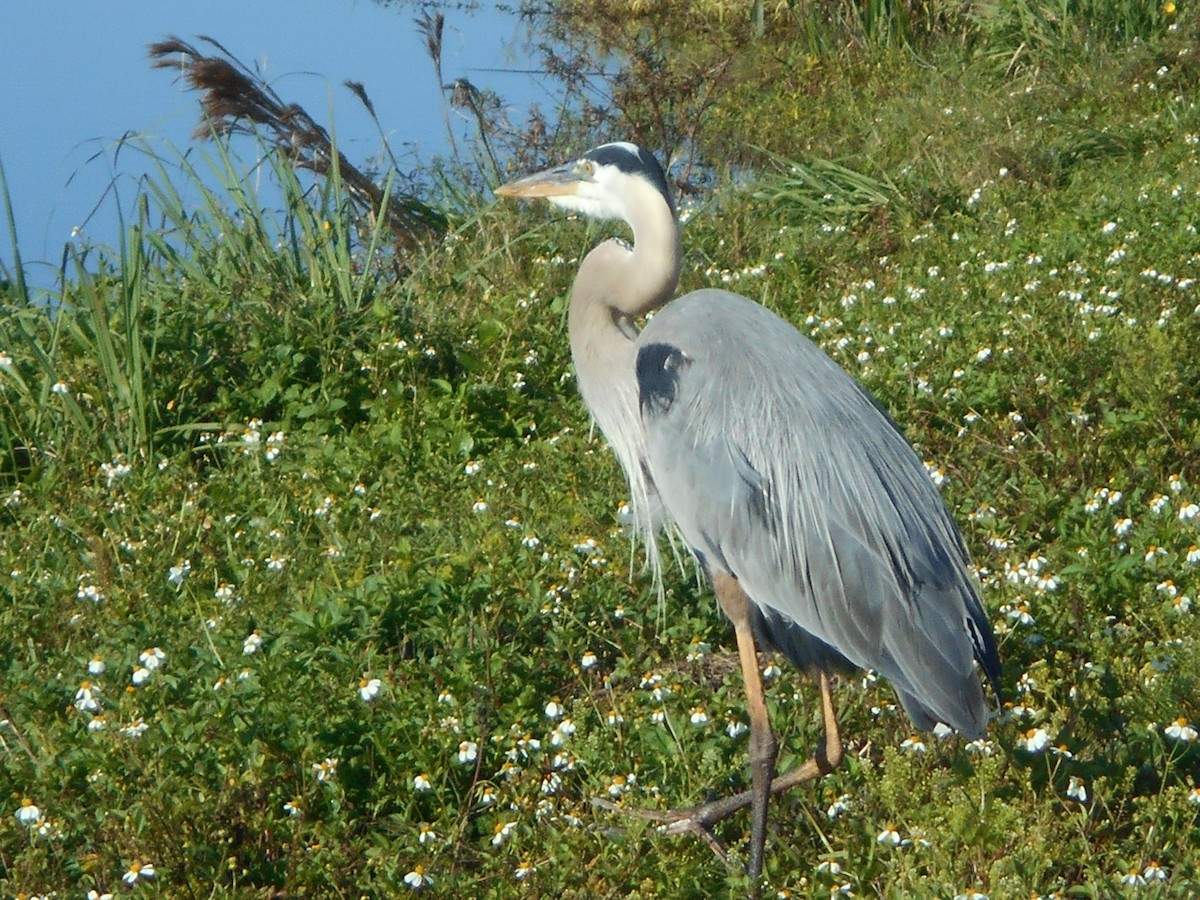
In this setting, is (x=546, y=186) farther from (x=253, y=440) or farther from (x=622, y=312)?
(x=253, y=440)

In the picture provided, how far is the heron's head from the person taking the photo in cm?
405

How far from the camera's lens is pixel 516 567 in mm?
4227

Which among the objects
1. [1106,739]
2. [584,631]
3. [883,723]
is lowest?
[1106,739]

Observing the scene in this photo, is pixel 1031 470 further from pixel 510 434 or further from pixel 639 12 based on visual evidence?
pixel 639 12

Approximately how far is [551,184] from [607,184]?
0.29m

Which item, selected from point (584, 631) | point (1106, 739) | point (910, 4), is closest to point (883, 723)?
point (1106, 739)

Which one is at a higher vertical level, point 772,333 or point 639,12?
point 639,12

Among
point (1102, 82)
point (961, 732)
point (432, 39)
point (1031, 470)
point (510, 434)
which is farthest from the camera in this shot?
point (1102, 82)

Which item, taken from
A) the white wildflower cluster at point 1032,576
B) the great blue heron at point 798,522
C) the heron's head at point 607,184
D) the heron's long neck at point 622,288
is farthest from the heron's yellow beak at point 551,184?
the white wildflower cluster at point 1032,576

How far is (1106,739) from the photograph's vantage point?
3.46 m

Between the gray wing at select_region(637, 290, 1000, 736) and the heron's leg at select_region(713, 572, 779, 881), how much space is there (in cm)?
11

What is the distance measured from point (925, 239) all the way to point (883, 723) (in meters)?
3.72

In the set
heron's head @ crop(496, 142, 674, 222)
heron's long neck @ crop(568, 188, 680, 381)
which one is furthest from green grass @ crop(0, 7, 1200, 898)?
heron's head @ crop(496, 142, 674, 222)

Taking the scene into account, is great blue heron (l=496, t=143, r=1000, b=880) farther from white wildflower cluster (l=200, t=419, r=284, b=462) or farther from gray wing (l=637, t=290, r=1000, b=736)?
white wildflower cluster (l=200, t=419, r=284, b=462)
